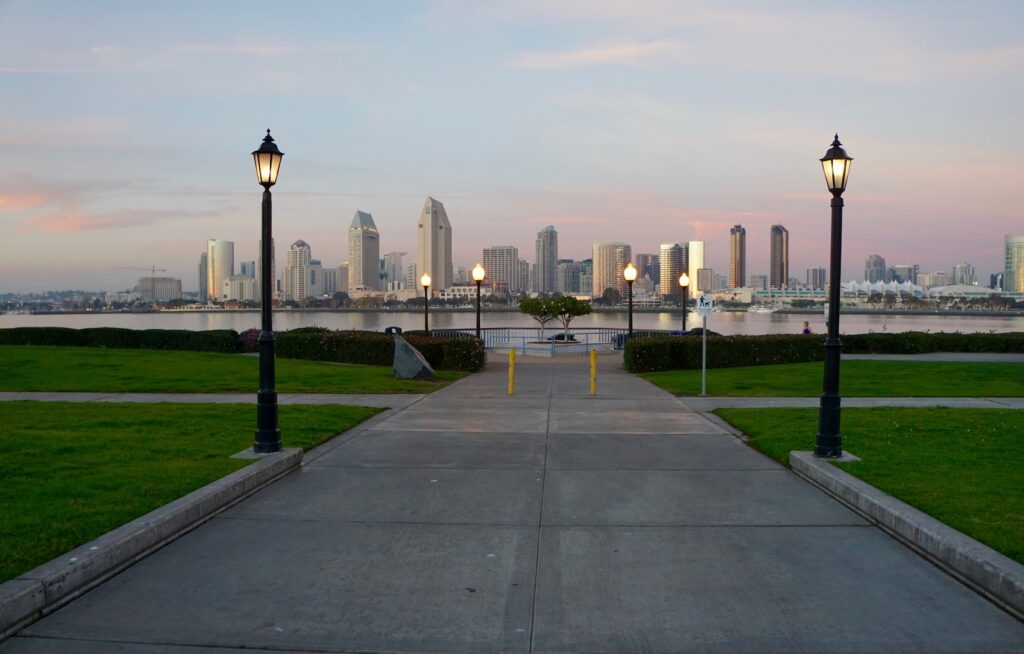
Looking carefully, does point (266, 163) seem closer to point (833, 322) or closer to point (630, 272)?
point (833, 322)

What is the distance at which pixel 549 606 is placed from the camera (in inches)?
210

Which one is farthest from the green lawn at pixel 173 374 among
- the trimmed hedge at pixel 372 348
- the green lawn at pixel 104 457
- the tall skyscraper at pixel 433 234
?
the tall skyscraper at pixel 433 234

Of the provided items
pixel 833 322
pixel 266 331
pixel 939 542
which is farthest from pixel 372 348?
pixel 939 542

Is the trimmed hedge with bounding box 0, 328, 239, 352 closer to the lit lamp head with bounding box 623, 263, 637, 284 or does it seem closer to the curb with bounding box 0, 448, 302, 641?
the lit lamp head with bounding box 623, 263, 637, 284

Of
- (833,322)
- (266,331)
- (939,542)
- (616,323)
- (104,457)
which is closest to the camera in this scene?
(939,542)

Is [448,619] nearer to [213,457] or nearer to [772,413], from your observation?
[213,457]

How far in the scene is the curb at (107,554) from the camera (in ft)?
16.3

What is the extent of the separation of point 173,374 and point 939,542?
2039 cm

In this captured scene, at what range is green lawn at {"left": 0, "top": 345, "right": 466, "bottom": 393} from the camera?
1892 centimetres

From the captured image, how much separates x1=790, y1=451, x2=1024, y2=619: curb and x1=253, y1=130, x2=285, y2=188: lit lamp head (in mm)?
7646

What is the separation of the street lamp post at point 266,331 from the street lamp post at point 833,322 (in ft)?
22.3

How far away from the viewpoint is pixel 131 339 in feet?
111

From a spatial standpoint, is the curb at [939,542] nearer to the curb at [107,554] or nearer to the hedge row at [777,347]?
the curb at [107,554]

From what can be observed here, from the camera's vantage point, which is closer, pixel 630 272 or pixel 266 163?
pixel 266 163
